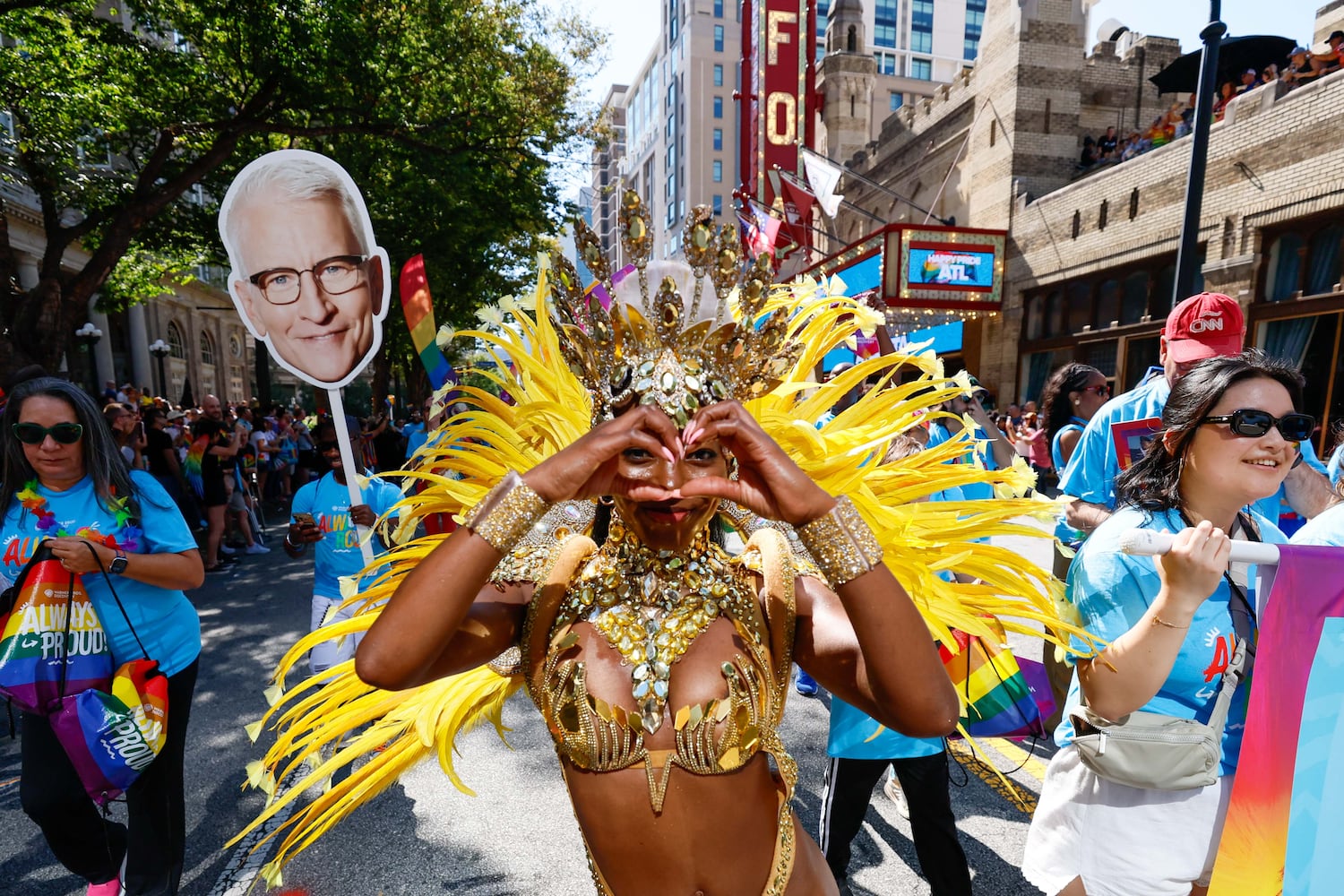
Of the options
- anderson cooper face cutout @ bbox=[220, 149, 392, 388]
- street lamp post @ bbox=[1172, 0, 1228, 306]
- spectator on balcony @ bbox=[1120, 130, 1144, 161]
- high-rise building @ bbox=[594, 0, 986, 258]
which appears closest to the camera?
anderson cooper face cutout @ bbox=[220, 149, 392, 388]

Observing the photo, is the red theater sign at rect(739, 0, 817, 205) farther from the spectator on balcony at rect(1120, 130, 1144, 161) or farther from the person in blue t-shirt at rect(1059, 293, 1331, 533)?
the person in blue t-shirt at rect(1059, 293, 1331, 533)

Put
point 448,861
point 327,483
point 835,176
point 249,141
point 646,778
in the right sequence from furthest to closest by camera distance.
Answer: point 835,176, point 249,141, point 327,483, point 448,861, point 646,778

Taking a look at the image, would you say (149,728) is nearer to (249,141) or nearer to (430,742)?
(430,742)

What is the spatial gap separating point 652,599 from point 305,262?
1677mm

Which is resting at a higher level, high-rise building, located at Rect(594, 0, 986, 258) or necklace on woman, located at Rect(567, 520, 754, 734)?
high-rise building, located at Rect(594, 0, 986, 258)

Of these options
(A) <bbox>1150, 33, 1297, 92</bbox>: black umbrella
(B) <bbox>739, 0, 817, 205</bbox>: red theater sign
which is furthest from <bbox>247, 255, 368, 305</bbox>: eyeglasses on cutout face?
(B) <bbox>739, 0, 817, 205</bbox>: red theater sign

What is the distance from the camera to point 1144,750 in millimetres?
1844

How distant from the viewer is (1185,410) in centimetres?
199

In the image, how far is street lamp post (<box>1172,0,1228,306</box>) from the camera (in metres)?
5.66

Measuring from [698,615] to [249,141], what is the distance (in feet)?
41.1

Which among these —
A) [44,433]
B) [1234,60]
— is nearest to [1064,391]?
[44,433]

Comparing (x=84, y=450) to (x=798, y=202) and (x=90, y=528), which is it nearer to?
(x=90, y=528)

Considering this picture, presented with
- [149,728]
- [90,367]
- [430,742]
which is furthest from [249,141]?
[90,367]

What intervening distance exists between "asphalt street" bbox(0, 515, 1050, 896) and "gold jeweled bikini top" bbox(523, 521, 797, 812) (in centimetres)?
154
